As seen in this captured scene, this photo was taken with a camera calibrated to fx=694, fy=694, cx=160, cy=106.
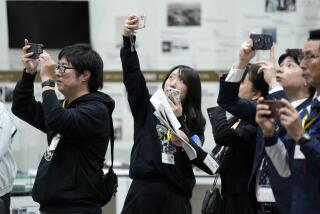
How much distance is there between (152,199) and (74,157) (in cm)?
67

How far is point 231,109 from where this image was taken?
3.85m

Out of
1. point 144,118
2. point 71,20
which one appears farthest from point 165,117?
point 71,20

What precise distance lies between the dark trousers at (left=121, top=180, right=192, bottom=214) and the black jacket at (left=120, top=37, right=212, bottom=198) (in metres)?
0.04

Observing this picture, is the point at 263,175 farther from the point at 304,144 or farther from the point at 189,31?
the point at 189,31

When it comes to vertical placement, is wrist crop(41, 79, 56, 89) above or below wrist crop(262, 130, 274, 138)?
above

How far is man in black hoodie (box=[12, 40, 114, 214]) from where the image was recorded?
3611 millimetres

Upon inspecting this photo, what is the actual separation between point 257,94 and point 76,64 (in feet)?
4.07

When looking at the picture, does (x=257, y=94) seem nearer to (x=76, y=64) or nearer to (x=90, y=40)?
(x=76, y=64)

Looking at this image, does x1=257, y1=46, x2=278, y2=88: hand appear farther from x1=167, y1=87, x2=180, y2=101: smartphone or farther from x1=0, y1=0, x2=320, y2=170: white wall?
x1=0, y1=0, x2=320, y2=170: white wall

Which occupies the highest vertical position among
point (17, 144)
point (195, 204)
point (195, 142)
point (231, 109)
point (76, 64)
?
point (76, 64)

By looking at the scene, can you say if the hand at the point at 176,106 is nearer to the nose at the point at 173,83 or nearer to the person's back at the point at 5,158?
the nose at the point at 173,83

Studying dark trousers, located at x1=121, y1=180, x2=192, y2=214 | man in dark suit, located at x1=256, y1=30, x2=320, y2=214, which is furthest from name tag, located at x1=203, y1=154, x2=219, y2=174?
man in dark suit, located at x1=256, y1=30, x2=320, y2=214

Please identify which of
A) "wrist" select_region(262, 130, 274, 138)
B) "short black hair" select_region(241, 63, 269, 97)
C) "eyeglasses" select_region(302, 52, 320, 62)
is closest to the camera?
"wrist" select_region(262, 130, 274, 138)

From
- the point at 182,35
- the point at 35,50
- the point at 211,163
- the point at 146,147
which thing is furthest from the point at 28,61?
the point at 182,35
